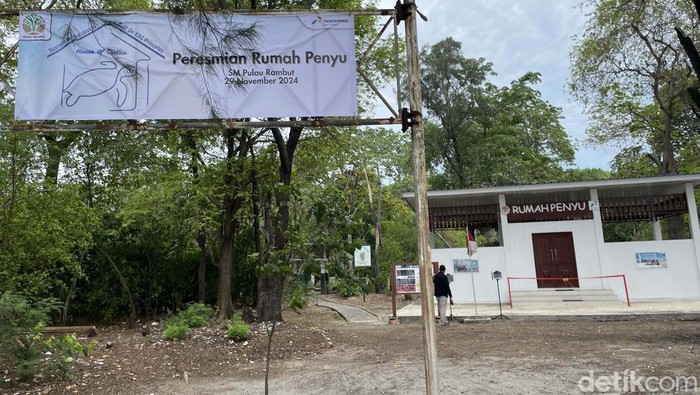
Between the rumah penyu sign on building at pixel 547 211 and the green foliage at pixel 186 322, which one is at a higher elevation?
the rumah penyu sign on building at pixel 547 211

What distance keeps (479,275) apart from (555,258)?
2826 mm

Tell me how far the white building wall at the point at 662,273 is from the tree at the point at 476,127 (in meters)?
11.2

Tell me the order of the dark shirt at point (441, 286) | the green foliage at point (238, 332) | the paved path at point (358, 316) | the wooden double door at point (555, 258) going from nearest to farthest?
1. the green foliage at point (238, 332)
2. the dark shirt at point (441, 286)
3. the paved path at point (358, 316)
4. the wooden double door at point (555, 258)

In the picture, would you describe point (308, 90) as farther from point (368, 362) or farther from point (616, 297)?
point (616, 297)

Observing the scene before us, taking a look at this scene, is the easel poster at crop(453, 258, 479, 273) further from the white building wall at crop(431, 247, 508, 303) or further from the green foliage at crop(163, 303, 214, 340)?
the green foliage at crop(163, 303, 214, 340)

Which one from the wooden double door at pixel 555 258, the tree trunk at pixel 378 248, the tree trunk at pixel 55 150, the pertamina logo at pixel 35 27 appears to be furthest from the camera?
the tree trunk at pixel 378 248

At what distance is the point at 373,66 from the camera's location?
44.2 feet

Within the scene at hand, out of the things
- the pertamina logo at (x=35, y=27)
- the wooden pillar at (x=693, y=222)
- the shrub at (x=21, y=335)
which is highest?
the pertamina logo at (x=35, y=27)

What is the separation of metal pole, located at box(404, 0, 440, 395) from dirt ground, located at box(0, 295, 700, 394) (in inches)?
77.8

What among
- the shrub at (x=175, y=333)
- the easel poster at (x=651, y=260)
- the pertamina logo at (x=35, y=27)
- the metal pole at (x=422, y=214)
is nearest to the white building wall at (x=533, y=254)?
the easel poster at (x=651, y=260)

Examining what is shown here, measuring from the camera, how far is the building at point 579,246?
49.7 ft

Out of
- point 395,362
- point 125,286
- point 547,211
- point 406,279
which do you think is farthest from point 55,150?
point 547,211

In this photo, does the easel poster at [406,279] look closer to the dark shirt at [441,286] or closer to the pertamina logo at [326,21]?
the dark shirt at [441,286]

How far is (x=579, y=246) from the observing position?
16094mm
